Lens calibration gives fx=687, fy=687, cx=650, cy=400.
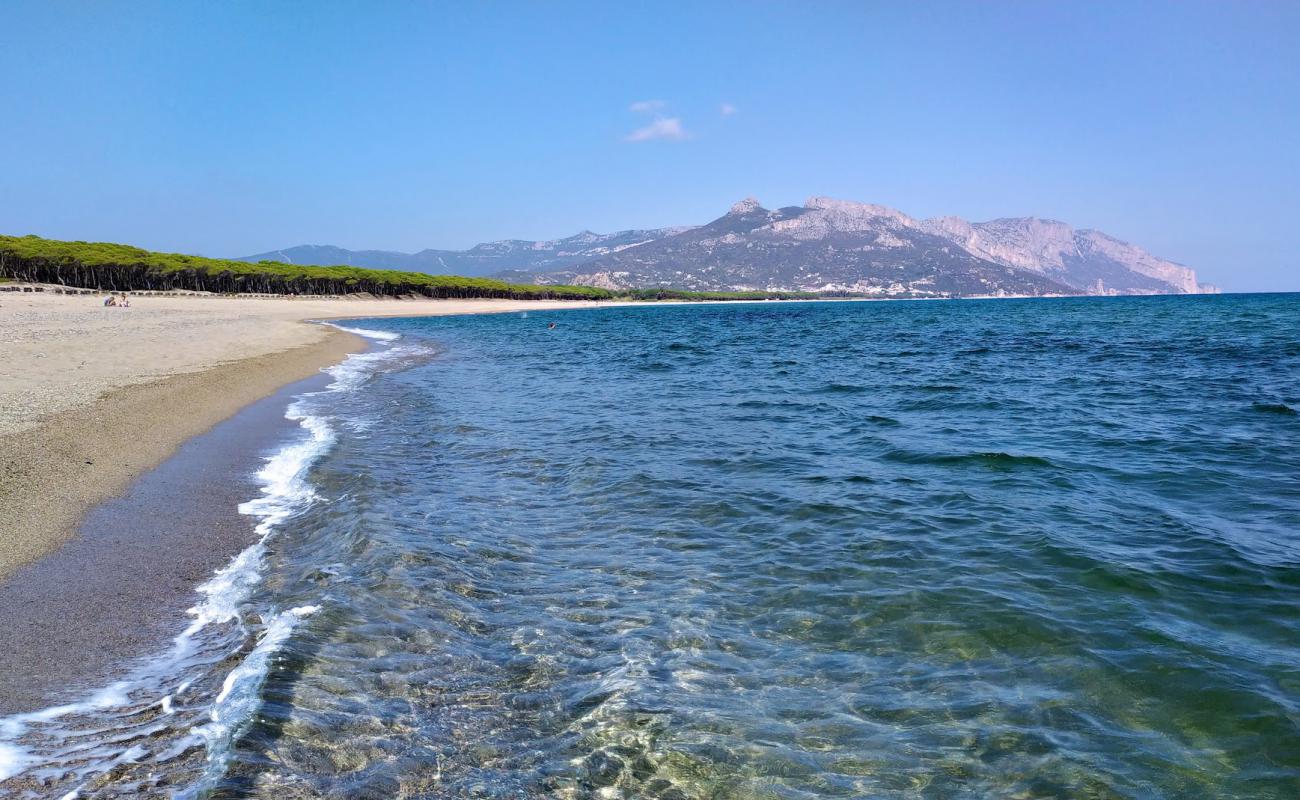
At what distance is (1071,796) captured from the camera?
4164 millimetres

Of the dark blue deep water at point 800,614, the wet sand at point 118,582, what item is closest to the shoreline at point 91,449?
the wet sand at point 118,582

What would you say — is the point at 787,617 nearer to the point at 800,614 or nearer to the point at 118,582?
the point at 800,614

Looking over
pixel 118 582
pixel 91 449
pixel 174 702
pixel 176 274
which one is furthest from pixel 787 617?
pixel 176 274

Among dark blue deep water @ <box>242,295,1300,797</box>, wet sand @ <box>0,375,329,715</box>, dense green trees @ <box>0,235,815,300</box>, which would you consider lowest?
dark blue deep water @ <box>242,295,1300,797</box>

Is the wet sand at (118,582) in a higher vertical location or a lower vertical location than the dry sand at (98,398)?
lower

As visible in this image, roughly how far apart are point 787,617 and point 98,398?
16.0 metres

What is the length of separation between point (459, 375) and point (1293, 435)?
83.1 feet

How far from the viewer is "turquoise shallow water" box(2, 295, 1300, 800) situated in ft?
14.5

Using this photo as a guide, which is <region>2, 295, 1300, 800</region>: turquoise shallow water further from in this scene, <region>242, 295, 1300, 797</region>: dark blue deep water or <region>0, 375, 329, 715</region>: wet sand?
<region>0, 375, 329, 715</region>: wet sand

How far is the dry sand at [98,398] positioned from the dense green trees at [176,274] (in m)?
62.3

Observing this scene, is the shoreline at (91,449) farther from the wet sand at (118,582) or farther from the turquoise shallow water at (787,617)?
the turquoise shallow water at (787,617)

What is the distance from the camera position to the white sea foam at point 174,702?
403 cm

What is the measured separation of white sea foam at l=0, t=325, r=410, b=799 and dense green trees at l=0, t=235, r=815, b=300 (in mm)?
101490

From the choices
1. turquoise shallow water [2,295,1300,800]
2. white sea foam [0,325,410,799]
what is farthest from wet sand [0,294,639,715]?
turquoise shallow water [2,295,1300,800]
